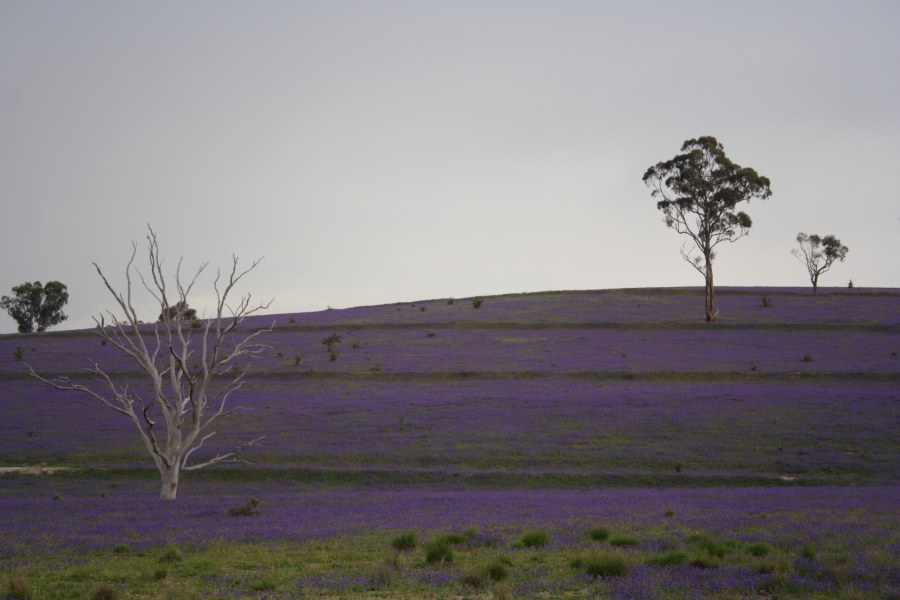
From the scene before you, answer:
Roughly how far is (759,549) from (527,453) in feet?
60.2

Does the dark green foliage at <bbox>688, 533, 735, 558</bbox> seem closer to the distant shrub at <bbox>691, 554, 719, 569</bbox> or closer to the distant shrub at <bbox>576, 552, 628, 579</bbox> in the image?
the distant shrub at <bbox>691, 554, 719, 569</bbox>

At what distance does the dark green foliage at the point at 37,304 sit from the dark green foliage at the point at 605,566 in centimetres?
9991

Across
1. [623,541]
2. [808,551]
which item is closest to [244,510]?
[623,541]

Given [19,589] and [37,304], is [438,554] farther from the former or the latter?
[37,304]

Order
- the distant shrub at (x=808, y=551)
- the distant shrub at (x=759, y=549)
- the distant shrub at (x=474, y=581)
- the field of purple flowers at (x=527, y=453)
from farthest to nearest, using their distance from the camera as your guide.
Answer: the distant shrub at (x=759, y=549)
the field of purple flowers at (x=527, y=453)
the distant shrub at (x=808, y=551)
the distant shrub at (x=474, y=581)

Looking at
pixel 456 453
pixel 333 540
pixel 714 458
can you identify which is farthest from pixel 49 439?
pixel 714 458

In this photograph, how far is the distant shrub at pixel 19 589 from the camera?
29.5ft

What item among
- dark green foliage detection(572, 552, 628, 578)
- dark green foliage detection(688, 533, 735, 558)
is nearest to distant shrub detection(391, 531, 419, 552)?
dark green foliage detection(572, 552, 628, 578)

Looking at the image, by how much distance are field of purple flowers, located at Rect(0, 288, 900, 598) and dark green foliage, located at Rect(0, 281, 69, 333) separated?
30.5m

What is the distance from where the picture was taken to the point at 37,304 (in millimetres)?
95062

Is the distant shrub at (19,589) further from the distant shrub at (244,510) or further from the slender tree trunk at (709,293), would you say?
the slender tree trunk at (709,293)

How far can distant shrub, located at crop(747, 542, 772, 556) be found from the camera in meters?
11.2

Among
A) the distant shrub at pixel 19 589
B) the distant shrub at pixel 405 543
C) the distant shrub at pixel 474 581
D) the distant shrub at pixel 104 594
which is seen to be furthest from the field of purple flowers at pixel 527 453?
the distant shrub at pixel 19 589

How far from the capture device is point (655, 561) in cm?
1074
